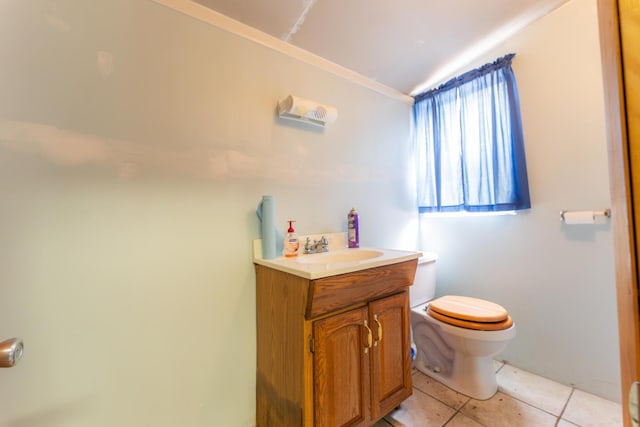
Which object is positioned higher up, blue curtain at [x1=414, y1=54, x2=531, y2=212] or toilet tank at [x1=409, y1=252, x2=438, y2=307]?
blue curtain at [x1=414, y1=54, x2=531, y2=212]

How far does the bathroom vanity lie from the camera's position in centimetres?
105

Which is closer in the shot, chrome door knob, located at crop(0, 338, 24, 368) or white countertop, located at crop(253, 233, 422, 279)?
chrome door knob, located at crop(0, 338, 24, 368)

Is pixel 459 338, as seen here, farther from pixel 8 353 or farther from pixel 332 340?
pixel 8 353

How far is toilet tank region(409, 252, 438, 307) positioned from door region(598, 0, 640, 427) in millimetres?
1395

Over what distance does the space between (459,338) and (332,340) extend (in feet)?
2.66

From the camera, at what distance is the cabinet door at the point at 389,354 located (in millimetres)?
1241

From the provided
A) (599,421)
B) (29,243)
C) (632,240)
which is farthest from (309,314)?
(599,421)

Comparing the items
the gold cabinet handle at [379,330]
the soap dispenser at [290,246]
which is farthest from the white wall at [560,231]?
the soap dispenser at [290,246]

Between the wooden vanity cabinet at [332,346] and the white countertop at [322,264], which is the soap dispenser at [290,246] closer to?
the white countertop at [322,264]

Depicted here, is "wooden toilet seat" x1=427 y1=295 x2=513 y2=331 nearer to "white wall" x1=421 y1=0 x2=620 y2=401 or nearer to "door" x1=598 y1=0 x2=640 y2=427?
"white wall" x1=421 y1=0 x2=620 y2=401

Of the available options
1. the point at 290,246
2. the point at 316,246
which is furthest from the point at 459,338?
the point at 290,246

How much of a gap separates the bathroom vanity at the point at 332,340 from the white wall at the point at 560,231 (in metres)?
0.83

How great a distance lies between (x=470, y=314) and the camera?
4.66 ft

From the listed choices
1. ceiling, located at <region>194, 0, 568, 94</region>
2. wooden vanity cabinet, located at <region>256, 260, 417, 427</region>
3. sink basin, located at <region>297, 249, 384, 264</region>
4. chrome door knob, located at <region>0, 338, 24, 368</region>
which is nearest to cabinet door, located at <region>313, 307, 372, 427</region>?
wooden vanity cabinet, located at <region>256, 260, 417, 427</region>
